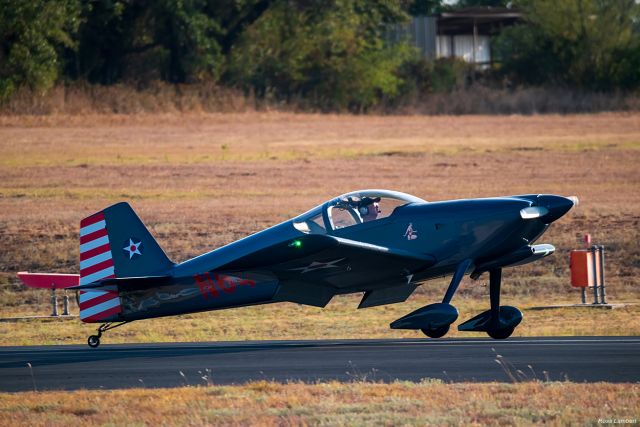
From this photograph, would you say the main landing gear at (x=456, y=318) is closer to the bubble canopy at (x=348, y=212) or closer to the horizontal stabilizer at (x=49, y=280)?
the bubble canopy at (x=348, y=212)

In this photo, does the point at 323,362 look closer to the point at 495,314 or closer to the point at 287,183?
the point at 495,314

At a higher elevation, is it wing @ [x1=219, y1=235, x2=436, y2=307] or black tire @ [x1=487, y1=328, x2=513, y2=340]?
wing @ [x1=219, y1=235, x2=436, y2=307]

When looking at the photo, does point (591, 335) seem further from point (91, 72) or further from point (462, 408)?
point (91, 72)

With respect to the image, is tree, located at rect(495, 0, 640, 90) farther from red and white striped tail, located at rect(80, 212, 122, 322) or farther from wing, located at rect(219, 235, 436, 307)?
red and white striped tail, located at rect(80, 212, 122, 322)

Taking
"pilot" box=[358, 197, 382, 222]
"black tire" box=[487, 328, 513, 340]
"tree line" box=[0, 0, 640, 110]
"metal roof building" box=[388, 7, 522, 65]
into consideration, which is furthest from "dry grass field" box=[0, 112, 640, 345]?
"metal roof building" box=[388, 7, 522, 65]

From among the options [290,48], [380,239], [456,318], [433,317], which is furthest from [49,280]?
[290,48]

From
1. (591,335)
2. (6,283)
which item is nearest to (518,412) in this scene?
(591,335)

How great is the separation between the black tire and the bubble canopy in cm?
214

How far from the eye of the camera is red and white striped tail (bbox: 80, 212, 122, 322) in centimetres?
1666

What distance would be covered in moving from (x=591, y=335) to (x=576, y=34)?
165ft

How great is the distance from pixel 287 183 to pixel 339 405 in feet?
84.0

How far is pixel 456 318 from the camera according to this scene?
618 inches

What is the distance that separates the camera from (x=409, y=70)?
213ft

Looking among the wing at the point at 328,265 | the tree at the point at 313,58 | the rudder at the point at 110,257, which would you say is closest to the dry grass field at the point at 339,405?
the wing at the point at 328,265
